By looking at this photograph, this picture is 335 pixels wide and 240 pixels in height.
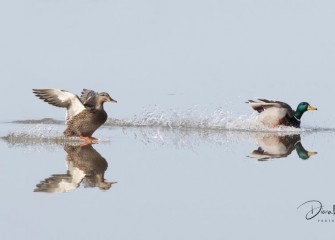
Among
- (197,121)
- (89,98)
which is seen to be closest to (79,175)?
(89,98)

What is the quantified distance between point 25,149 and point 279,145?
424cm

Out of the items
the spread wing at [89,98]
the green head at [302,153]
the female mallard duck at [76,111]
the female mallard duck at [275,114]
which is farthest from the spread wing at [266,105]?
the female mallard duck at [76,111]

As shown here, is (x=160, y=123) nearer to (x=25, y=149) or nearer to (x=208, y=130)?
(x=208, y=130)

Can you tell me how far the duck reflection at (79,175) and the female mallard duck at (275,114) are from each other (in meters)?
6.27

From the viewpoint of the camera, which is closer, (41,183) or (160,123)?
(41,183)

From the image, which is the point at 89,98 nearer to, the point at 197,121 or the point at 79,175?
the point at 197,121

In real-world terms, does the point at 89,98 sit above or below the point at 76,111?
above

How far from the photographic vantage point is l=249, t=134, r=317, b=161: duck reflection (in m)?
14.1

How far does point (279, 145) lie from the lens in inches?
628

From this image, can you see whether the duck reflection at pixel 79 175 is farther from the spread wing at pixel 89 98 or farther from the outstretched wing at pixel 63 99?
the spread wing at pixel 89 98

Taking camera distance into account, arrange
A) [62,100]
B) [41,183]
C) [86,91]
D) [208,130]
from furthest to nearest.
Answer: [208,130]
[86,91]
[62,100]
[41,183]

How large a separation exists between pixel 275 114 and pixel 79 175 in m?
9.05

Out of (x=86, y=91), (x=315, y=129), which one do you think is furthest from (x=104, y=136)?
(x=315, y=129)

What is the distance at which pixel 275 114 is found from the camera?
1970 centimetres
